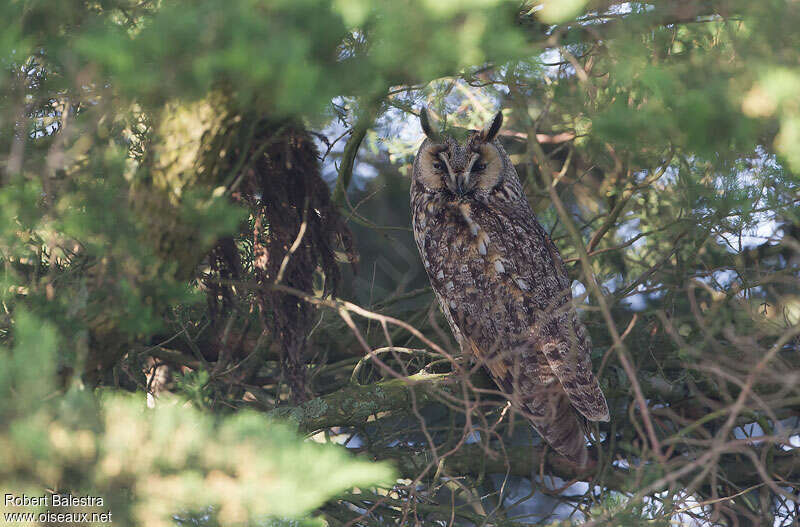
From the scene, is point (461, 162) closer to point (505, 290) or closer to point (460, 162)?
point (460, 162)

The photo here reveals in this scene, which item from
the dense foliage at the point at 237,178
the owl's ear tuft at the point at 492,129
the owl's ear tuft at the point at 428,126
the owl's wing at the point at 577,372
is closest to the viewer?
the dense foliage at the point at 237,178

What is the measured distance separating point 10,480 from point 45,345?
0.27m

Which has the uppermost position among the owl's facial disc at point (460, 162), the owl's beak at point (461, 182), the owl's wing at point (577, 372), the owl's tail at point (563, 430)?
the owl's facial disc at point (460, 162)

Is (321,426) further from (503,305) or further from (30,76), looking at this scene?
(30,76)

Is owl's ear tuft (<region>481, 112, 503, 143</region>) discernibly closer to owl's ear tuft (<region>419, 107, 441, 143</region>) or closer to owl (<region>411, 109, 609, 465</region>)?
owl (<region>411, 109, 609, 465</region>)

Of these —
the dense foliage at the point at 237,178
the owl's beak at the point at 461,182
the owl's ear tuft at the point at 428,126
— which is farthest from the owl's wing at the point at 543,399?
the owl's ear tuft at the point at 428,126

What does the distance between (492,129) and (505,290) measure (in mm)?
838

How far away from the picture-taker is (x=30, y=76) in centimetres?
180

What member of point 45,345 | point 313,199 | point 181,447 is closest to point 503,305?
point 313,199

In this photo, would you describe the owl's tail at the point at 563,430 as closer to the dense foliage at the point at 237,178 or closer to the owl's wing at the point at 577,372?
the owl's wing at the point at 577,372

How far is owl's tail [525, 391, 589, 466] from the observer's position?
280 cm

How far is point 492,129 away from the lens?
3.14m

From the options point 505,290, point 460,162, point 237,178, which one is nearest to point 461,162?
point 460,162

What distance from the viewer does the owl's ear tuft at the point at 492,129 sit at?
3083 millimetres
